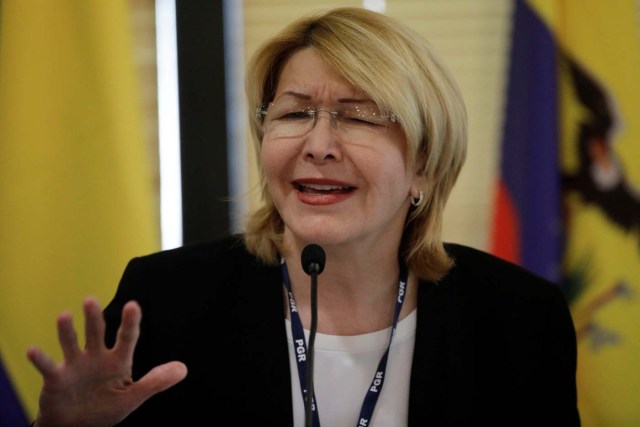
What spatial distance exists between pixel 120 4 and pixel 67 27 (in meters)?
0.19

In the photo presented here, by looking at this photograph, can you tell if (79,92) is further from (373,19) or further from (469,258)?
(469,258)

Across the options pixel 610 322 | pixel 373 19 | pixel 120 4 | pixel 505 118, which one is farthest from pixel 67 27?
pixel 610 322

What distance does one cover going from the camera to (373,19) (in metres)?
1.75

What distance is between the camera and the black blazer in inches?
66.2

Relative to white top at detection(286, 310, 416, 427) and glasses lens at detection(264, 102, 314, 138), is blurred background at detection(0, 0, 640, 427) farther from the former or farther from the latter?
white top at detection(286, 310, 416, 427)

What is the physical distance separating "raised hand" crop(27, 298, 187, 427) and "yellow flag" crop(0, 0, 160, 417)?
3.42 ft

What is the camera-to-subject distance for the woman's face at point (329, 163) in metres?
1.64

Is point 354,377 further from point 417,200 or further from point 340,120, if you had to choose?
point 340,120

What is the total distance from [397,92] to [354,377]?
69 centimetres

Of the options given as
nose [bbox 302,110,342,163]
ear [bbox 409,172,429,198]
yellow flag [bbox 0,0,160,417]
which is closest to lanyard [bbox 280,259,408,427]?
ear [bbox 409,172,429,198]

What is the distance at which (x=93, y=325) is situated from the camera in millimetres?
1229

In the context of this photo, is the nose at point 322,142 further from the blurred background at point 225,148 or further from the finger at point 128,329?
the blurred background at point 225,148

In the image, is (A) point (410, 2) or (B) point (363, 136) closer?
(B) point (363, 136)

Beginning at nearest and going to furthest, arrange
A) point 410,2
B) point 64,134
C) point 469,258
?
point 469,258, point 64,134, point 410,2
